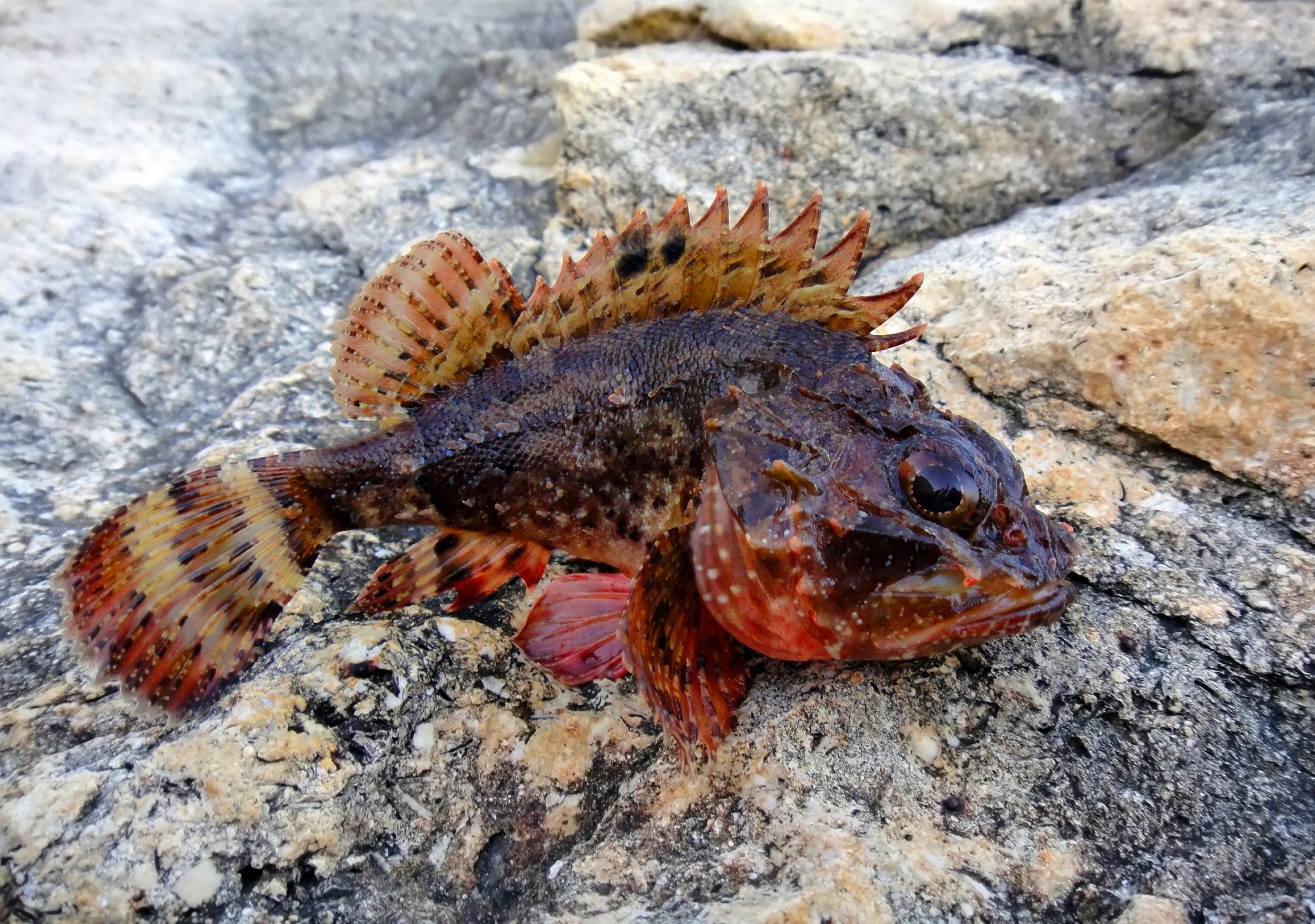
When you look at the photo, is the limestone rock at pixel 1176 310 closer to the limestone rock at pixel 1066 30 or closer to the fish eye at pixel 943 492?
the limestone rock at pixel 1066 30

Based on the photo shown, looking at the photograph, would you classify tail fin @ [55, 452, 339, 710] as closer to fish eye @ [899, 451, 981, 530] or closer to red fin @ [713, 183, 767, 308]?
red fin @ [713, 183, 767, 308]

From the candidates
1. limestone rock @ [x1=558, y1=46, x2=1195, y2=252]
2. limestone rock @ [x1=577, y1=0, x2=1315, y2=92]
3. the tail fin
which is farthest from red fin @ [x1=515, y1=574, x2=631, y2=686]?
limestone rock @ [x1=577, y1=0, x2=1315, y2=92]

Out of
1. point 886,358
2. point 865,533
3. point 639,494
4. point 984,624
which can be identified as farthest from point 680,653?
point 886,358

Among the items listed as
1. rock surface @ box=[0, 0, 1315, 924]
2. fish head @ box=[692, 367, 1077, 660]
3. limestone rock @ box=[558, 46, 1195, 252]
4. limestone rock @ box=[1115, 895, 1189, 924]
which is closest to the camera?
limestone rock @ box=[1115, 895, 1189, 924]

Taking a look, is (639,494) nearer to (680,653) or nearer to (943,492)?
(680,653)

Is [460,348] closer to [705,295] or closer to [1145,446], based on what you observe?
[705,295]

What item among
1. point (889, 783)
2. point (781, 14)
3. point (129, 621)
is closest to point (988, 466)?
point (889, 783)

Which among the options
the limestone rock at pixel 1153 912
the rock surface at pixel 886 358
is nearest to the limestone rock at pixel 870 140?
the rock surface at pixel 886 358
